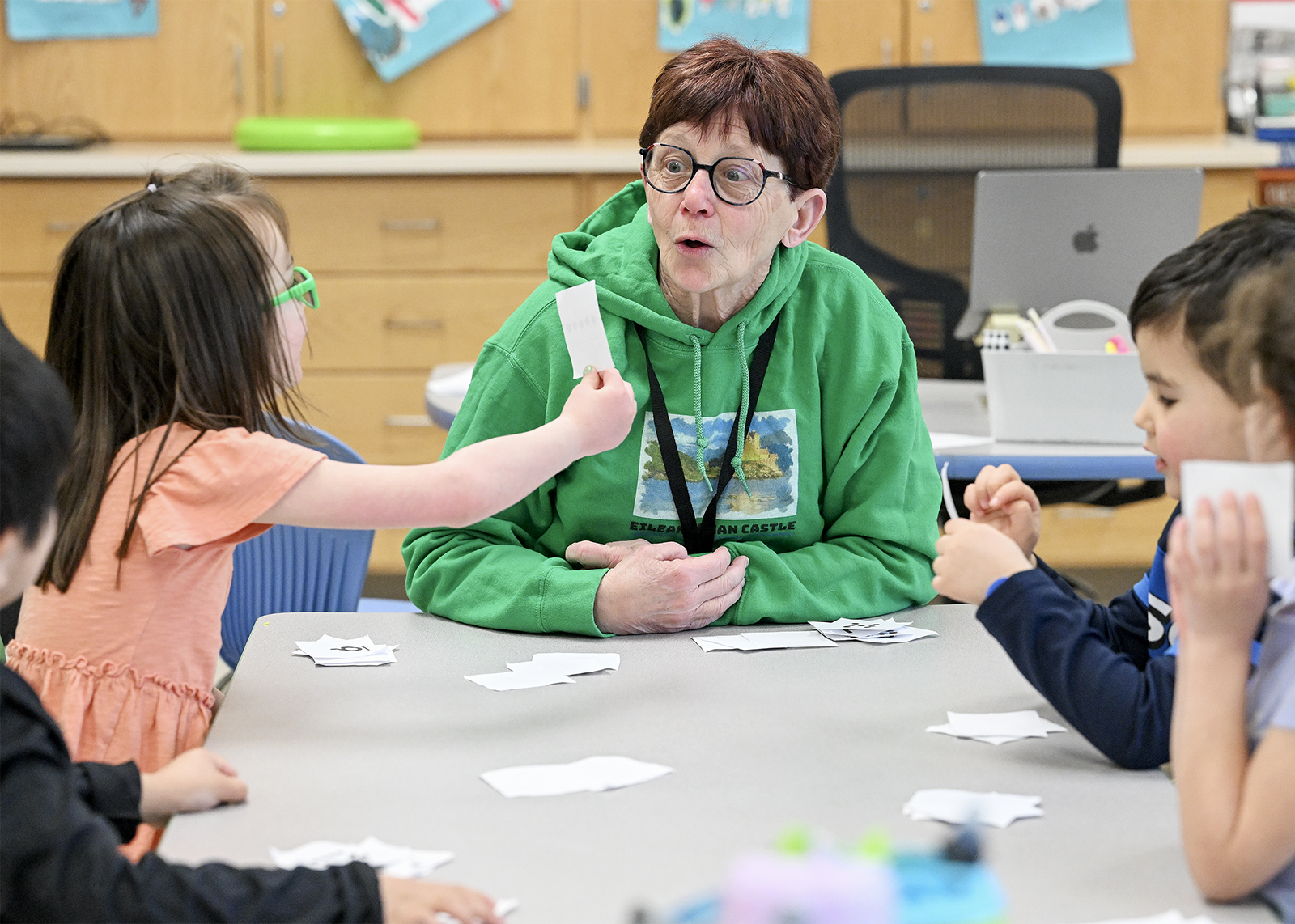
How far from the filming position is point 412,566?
152cm

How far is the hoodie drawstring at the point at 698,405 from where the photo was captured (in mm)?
1545

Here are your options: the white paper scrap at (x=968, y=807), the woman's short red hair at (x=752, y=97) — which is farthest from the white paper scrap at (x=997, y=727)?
the woman's short red hair at (x=752, y=97)

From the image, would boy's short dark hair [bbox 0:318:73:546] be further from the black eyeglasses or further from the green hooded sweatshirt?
the black eyeglasses

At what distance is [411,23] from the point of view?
397 cm

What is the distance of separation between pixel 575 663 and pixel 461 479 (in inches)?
8.7

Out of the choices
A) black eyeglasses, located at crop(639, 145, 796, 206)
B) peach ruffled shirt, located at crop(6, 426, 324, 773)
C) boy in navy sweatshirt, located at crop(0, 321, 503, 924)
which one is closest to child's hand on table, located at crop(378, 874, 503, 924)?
boy in navy sweatshirt, located at crop(0, 321, 503, 924)

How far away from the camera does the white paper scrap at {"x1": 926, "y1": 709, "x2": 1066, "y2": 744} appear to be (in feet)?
3.81

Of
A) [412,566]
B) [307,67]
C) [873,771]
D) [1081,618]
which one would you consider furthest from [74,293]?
[307,67]

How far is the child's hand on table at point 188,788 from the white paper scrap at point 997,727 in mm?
559

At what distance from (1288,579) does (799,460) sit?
699 mm

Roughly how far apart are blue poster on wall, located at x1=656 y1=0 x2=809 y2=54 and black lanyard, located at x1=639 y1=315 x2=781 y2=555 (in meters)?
2.62

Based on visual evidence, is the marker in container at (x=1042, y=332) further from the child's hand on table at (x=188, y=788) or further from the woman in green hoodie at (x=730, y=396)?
the child's hand on table at (x=188, y=788)

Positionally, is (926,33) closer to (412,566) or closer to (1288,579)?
(412,566)

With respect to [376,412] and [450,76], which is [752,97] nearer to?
[376,412]
